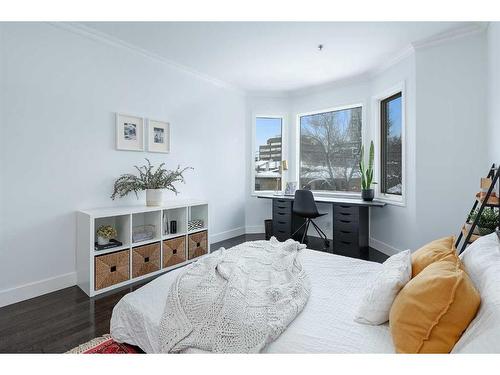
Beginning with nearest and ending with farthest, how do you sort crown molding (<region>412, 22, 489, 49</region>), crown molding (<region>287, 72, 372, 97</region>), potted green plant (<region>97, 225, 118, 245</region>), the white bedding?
the white bedding, potted green plant (<region>97, 225, 118, 245</region>), crown molding (<region>412, 22, 489, 49</region>), crown molding (<region>287, 72, 372, 97</region>)

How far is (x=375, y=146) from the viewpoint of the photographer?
155 inches

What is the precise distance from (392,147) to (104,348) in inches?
156

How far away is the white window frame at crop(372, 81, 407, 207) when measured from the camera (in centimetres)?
335

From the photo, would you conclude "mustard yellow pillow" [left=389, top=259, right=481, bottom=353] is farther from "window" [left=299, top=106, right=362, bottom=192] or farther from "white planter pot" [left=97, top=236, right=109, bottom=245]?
"window" [left=299, top=106, right=362, bottom=192]

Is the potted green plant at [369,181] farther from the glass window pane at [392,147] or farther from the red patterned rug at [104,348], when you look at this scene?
the red patterned rug at [104,348]

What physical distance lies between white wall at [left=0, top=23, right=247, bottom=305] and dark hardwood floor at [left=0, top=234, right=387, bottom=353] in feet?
0.76

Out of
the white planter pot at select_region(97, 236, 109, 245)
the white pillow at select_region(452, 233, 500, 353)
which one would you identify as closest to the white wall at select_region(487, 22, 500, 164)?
the white pillow at select_region(452, 233, 500, 353)

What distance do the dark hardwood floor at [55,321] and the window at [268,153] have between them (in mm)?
2973

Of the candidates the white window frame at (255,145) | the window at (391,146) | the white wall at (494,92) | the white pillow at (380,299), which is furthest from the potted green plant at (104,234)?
the white wall at (494,92)

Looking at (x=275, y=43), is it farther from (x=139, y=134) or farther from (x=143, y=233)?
(x=143, y=233)

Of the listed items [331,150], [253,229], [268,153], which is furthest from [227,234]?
[331,150]

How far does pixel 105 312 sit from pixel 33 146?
163 centimetres
